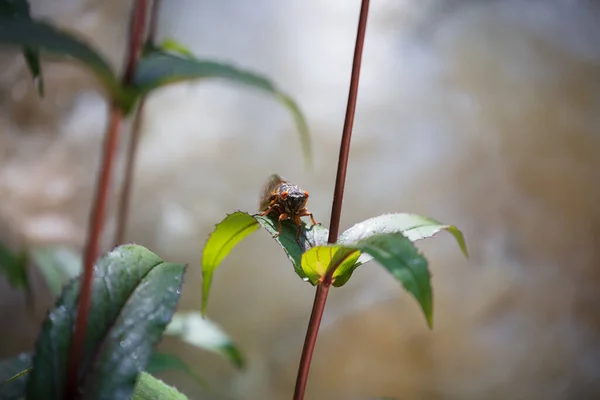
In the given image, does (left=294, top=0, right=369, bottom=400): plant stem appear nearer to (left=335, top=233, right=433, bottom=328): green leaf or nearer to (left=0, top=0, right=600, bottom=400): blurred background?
(left=335, top=233, right=433, bottom=328): green leaf

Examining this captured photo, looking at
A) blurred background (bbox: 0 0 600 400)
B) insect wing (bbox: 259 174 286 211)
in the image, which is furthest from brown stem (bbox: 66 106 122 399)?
blurred background (bbox: 0 0 600 400)

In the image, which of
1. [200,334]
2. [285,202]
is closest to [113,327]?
[285,202]

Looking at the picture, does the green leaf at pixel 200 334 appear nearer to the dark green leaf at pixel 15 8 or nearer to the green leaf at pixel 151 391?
→ the green leaf at pixel 151 391

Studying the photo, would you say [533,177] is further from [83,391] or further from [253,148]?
[83,391]

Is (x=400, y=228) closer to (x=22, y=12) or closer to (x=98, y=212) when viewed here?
(x=98, y=212)

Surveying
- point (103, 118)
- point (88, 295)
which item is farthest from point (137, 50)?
point (103, 118)

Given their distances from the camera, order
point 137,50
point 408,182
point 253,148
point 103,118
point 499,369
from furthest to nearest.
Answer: point 103,118 < point 253,148 < point 408,182 < point 499,369 < point 137,50
